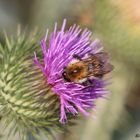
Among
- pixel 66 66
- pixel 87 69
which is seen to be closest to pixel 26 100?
pixel 66 66

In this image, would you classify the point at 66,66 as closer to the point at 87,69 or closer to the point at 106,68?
the point at 87,69

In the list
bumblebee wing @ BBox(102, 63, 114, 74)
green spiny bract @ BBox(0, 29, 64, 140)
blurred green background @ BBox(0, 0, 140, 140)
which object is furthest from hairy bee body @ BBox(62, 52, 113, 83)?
blurred green background @ BBox(0, 0, 140, 140)

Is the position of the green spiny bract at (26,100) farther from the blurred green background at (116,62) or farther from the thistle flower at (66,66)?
the blurred green background at (116,62)

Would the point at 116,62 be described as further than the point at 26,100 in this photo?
Yes

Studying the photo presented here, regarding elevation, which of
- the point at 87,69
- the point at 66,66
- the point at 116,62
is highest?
the point at 66,66

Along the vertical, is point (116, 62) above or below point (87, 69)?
below

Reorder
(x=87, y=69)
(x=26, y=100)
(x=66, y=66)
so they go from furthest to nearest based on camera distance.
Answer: (x=26, y=100) < (x=66, y=66) < (x=87, y=69)

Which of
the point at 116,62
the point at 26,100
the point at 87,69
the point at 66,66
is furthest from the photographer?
the point at 116,62

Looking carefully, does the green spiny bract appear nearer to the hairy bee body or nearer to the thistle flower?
the thistle flower
